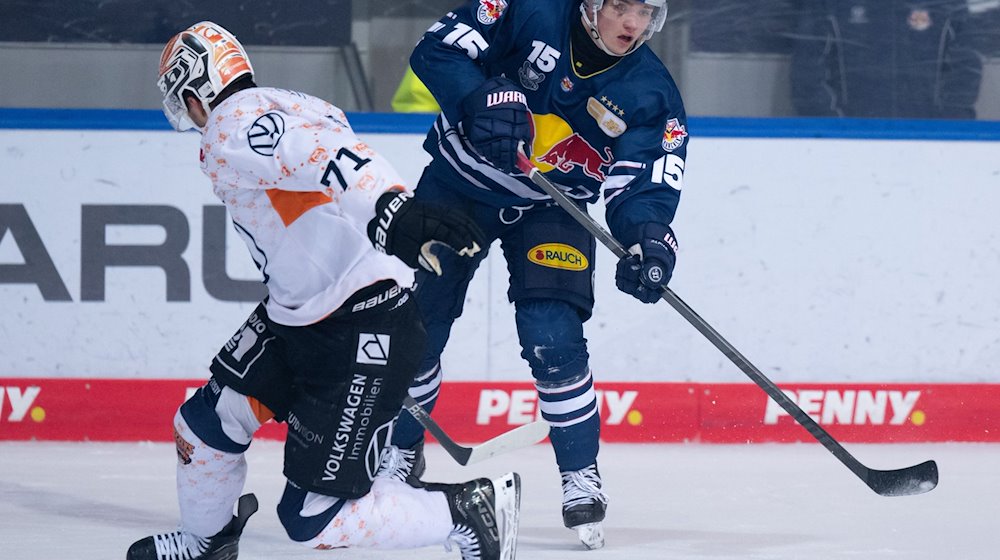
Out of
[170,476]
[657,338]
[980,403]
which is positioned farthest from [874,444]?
[170,476]

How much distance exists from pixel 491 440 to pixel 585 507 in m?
0.36

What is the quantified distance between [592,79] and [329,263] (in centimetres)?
82

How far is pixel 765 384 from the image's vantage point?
2799 mm

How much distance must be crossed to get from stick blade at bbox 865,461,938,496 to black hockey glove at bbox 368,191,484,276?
1.27 meters

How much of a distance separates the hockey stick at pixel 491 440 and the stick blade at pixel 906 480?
28.4 inches

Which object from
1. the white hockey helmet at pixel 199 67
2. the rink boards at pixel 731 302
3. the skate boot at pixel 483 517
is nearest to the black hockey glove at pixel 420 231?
the white hockey helmet at pixel 199 67

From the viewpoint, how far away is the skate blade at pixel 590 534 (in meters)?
2.84

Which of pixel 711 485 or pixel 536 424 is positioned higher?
pixel 536 424

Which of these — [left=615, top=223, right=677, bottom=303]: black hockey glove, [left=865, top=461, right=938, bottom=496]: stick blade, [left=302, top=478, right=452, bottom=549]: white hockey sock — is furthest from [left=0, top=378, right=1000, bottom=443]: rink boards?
[left=302, top=478, right=452, bottom=549]: white hockey sock

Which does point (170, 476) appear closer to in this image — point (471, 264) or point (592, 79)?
point (471, 264)

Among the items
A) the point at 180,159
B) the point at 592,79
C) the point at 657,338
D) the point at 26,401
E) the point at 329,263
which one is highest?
the point at 592,79

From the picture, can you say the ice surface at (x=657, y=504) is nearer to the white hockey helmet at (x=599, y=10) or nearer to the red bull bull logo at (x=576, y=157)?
the red bull bull logo at (x=576, y=157)

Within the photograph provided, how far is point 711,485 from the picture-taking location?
3.51 m

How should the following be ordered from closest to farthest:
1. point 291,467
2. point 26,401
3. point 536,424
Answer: point 291,467
point 536,424
point 26,401
